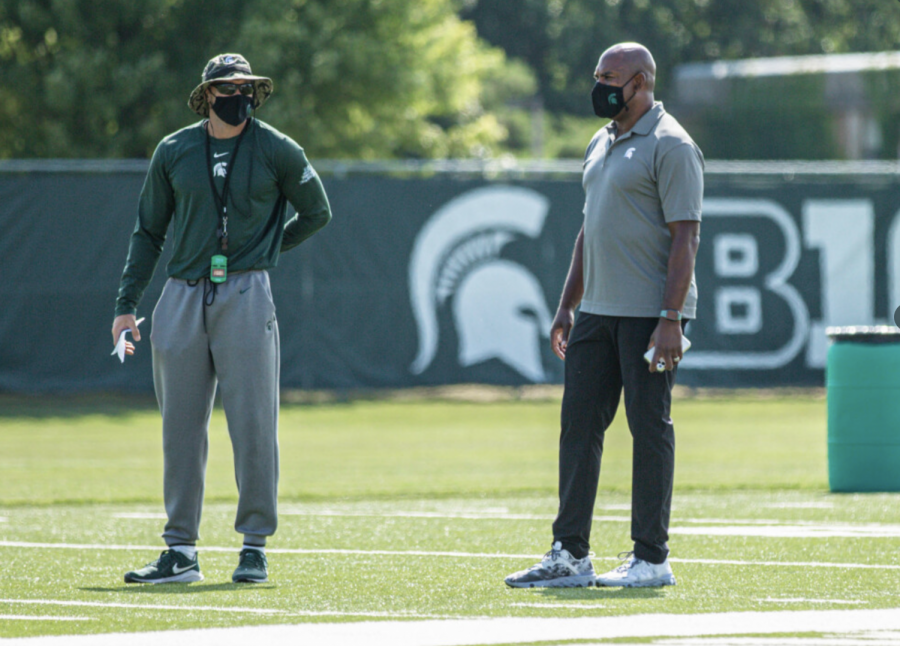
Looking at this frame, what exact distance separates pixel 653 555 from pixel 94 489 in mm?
6230

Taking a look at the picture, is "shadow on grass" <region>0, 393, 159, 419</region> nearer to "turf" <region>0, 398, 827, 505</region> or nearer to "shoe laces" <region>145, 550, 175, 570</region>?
"turf" <region>0, 398, 827, 505</region>

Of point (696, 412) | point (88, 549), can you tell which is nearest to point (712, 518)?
point (88, 549)

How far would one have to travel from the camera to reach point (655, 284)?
6324mm

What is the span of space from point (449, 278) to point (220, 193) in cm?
1344

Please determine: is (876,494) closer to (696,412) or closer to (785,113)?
(696,412)

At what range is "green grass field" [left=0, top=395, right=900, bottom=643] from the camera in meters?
5.75

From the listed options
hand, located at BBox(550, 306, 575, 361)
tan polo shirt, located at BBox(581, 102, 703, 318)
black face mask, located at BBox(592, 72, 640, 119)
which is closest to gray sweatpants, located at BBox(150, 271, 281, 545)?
hand, located at BBox(550, 306, 575, 361)

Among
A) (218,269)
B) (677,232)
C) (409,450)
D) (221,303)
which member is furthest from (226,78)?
(409,450)

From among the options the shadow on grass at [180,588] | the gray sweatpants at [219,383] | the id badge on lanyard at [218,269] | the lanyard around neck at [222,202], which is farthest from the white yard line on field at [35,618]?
the lanyard around neck at [222,202]

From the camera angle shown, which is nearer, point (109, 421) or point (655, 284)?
point (655, 284)

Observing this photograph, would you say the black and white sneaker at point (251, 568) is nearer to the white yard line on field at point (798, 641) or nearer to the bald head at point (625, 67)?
the white yard line on field at point (798, 641)

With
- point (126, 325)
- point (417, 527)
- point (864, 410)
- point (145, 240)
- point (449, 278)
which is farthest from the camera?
point (449, 278)

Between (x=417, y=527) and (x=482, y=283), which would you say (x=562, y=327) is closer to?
(x=417, y=527)

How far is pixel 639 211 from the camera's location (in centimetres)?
631
